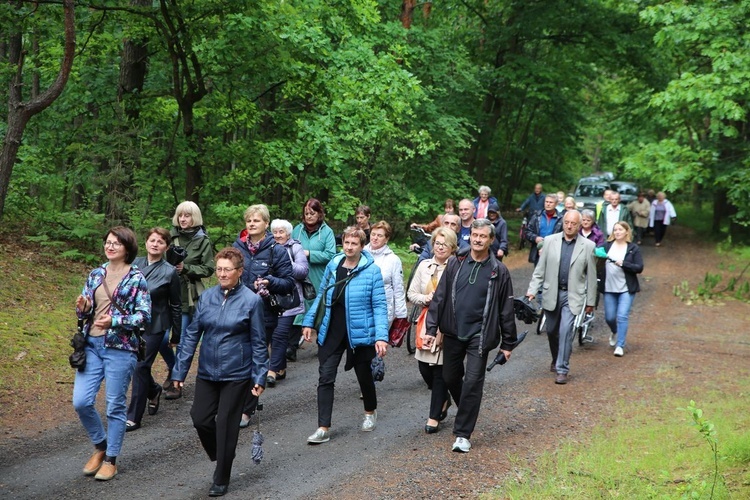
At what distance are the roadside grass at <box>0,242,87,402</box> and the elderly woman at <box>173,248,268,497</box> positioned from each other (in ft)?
10.7

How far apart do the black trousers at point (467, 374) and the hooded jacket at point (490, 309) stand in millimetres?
84

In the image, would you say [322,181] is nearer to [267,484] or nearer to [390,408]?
[390,408]

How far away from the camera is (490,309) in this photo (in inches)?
273

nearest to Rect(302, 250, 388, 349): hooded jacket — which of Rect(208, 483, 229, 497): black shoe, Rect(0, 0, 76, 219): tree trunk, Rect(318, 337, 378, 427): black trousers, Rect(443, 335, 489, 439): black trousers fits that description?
Rect(318, 337, 378, 427): black trousers

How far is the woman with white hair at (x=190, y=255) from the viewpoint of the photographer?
8.01 metres

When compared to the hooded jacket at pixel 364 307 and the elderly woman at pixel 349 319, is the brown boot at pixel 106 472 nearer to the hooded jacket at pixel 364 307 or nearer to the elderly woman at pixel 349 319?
the elderly woman at pixel 349 319

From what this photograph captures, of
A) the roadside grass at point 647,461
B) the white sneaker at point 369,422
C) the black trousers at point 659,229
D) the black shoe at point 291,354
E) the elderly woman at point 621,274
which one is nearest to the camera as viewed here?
the roadside grass at point 647,461

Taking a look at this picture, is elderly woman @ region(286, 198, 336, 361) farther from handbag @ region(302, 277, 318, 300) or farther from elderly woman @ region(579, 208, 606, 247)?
elderly woman @ region(579, 208, 606, 247)

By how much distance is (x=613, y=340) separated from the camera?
1242cm

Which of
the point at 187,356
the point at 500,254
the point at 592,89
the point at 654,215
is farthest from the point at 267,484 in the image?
the point at 592,89

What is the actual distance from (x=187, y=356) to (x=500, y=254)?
748cm

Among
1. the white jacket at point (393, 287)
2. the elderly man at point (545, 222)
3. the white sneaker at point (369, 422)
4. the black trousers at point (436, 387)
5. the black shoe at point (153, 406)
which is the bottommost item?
the black shoe at point (153, 406)

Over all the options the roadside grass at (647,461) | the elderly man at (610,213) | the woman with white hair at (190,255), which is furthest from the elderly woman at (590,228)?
the woman with white hair at (190,255)

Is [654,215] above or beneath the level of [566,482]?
above
